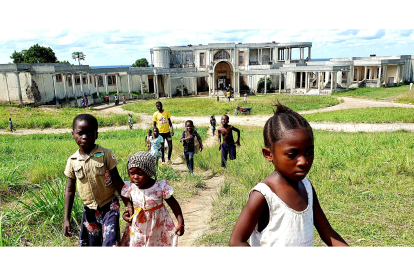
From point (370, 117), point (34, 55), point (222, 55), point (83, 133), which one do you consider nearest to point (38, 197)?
point (83, 133)

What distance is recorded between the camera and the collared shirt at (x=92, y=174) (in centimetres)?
315

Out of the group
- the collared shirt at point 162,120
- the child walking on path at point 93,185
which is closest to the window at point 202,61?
the collared shirt at point 162,120

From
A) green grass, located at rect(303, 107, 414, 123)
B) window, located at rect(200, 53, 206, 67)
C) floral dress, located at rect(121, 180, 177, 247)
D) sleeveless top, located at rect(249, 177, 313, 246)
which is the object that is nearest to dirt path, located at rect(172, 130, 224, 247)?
floral dress, located at rect(121, 180, 177, 247)

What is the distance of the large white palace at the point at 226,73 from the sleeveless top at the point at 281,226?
30.3m

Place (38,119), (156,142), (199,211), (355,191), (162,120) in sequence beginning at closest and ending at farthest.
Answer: (355,191) → (199,211) → (156,142) → (162,120) → (38,119)

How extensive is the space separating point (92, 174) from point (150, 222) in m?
0.79

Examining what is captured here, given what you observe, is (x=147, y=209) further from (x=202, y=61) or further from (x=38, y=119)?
(x=202, y=61)

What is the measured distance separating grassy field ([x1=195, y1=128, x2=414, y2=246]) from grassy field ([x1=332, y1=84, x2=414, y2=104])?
22475 millimetres

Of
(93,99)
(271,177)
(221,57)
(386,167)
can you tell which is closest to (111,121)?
(93,99)

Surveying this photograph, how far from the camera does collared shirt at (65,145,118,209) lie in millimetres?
3146

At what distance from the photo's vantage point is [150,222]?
3.09 m
